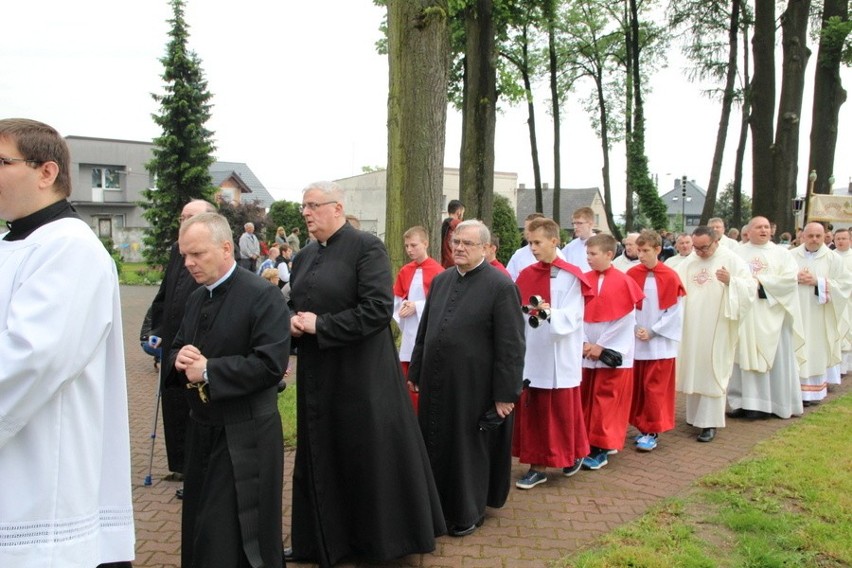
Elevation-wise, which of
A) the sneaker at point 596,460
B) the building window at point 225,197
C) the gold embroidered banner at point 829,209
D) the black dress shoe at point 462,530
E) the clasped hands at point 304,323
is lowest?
the sneaker at point 596,460

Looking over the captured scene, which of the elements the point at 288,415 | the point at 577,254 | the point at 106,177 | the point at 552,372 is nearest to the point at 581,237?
the point at 577,254

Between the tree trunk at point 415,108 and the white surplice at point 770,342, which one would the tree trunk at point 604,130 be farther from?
the tree trunk at point 415,108

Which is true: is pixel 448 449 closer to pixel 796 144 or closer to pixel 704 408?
pixel 704 408

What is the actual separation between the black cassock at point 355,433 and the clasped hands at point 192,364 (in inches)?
37.3

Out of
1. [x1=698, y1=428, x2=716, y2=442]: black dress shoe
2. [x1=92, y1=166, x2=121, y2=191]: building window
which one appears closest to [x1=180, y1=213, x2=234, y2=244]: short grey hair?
[x1=698, y1=428, x2=716, y2=442]: black dress shoe

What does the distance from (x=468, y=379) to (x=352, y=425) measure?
3.27 feet

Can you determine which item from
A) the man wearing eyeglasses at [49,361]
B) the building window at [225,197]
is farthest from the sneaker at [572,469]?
the building window at [225,197]

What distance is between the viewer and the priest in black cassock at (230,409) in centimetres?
342

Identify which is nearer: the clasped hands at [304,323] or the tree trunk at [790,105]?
the clasped hands at [304,323]

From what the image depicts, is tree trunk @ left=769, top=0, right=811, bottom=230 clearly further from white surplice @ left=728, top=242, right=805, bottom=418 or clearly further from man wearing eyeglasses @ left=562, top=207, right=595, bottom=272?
man wearing eyeglasses @ left=562, top=207, right=595, bottom=272

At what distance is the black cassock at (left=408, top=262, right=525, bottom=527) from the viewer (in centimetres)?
491

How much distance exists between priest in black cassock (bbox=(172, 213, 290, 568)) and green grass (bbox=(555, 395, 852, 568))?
6.40 feet

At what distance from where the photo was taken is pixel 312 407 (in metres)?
4.34

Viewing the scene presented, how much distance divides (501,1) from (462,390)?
12824mm
